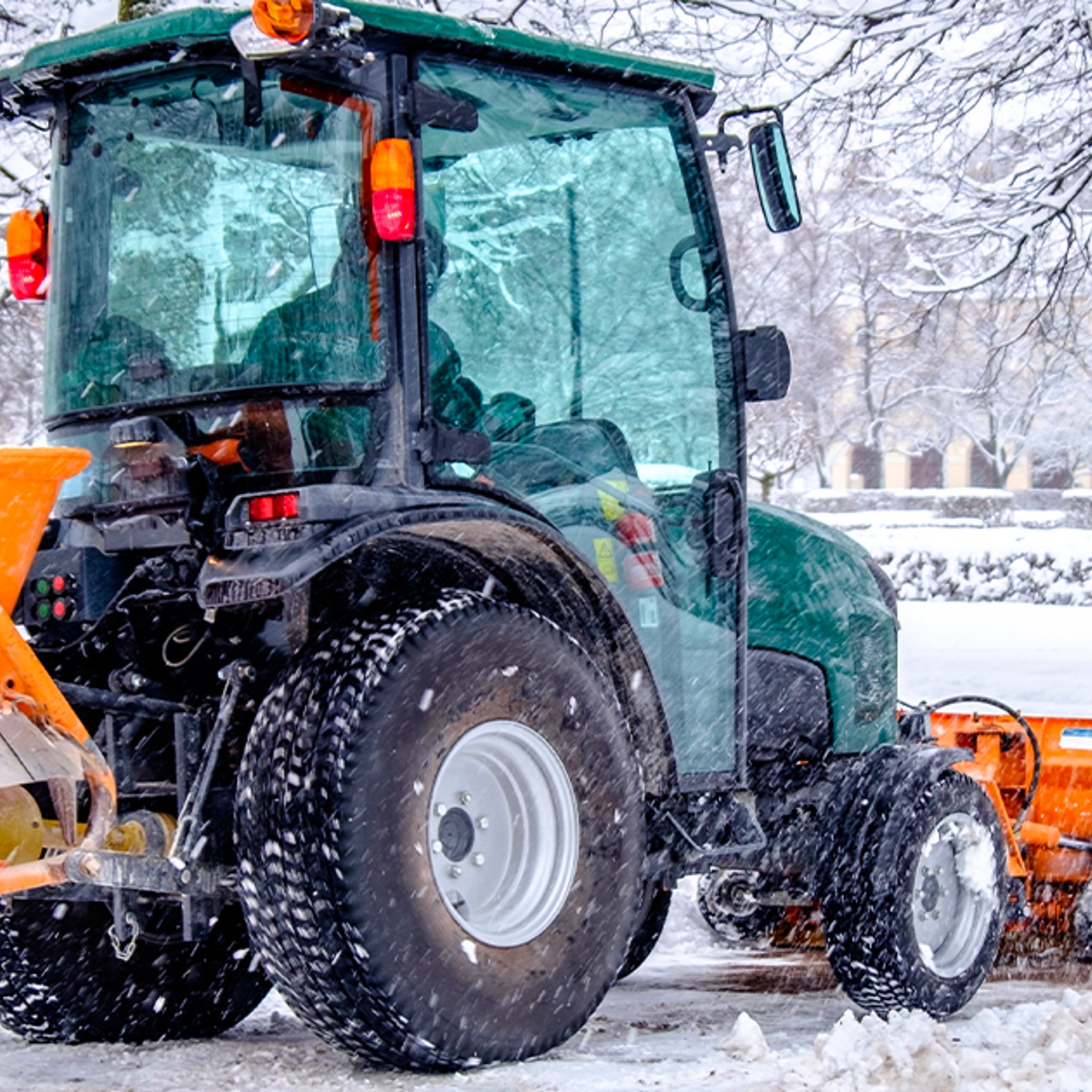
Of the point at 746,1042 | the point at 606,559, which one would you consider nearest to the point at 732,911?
the point at 606,559

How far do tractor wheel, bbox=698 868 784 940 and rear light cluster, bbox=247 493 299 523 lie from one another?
3407 mm

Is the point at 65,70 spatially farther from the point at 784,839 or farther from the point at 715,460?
the point at 784,839

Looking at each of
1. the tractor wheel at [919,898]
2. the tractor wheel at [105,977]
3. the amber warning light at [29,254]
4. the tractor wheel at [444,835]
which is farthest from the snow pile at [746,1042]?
the amber warning light at [29,254]

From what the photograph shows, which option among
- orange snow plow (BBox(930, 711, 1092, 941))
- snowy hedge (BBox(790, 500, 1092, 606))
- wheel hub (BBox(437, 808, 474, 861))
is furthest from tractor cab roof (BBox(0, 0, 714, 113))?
snowy hedge (BBox(790, 500, 1092, 606))

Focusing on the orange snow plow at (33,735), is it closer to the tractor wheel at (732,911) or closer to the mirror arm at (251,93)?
the mirror arm at (251,93)

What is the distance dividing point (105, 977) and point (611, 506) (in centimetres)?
187

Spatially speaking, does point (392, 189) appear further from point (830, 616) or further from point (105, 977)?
point (830, 616)

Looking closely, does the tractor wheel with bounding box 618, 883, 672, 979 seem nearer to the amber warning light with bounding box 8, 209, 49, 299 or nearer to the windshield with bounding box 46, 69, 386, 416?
the windshield with bounding box 46, 69, 386, 416

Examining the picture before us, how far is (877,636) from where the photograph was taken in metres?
5.73

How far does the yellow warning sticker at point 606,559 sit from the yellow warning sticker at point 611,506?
8 centimetres

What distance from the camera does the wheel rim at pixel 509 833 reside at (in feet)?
12.8

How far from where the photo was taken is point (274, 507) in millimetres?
3664

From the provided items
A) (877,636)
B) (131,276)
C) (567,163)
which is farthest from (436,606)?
(877,636)

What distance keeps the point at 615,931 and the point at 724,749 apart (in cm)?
99
